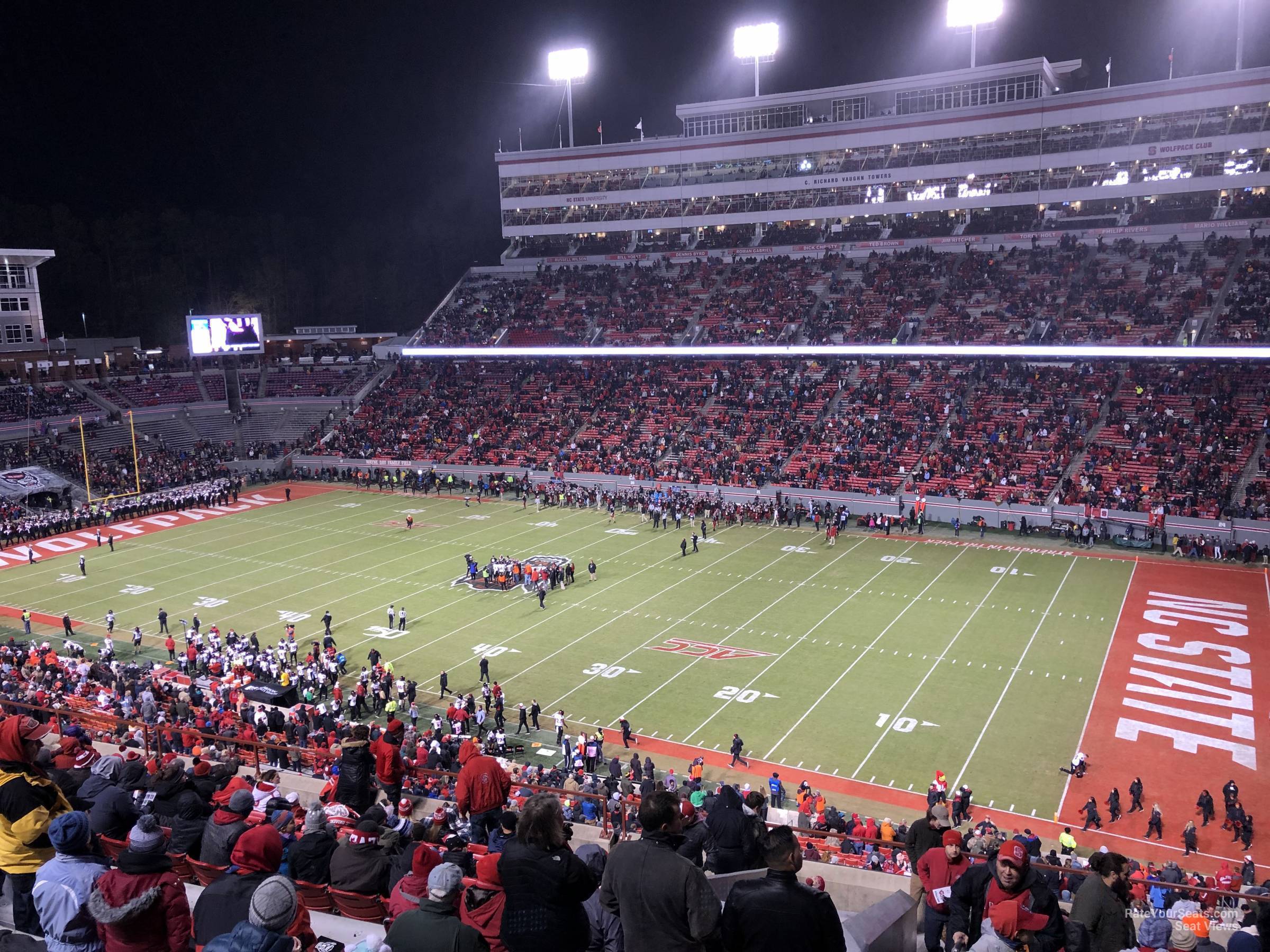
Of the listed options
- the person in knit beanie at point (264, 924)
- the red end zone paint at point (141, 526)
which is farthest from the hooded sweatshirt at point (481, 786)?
the red end zone paint at point (141, 526)

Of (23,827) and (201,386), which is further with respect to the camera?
(201,386)

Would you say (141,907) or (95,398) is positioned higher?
(95,398)

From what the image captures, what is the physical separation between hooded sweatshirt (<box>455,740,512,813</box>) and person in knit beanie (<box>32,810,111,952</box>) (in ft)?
9.18

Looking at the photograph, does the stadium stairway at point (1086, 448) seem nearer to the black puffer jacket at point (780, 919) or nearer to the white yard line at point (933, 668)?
the white yard line at point (933, 668)

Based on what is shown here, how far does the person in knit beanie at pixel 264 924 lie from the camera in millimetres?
4105

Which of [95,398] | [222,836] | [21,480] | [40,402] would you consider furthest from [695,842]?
[95,398]

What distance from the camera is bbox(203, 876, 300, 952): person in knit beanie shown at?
411 centimetres

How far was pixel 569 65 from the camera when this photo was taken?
228ft

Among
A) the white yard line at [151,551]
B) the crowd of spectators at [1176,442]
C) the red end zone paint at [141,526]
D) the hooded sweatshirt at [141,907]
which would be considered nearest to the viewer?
the hooded sweatshirt at [141,907]

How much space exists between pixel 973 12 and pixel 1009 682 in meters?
48.3

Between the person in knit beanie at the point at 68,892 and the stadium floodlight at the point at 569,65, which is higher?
the stadium floodlight at the point at 569,65

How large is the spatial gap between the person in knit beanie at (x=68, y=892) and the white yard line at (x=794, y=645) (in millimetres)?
16375

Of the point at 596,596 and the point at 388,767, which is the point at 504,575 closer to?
the point at 596,596

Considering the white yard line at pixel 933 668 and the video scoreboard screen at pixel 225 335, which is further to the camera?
the video scoreboard screen at pixel 225 335
